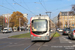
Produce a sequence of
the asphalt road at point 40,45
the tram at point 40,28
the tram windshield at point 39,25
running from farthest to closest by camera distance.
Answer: the tram windshield at point 39,25
the tram at point 40,28
the asphalt road at point 40,45

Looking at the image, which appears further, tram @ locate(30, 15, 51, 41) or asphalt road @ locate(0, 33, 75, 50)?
tram @ locate(30, 15, 51, 41)

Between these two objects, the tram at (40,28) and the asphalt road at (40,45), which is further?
the tram at (40,28)

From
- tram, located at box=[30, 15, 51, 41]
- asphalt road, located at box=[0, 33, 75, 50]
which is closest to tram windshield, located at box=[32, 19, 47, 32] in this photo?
tram, located at box=[30, 15, 51, 41]

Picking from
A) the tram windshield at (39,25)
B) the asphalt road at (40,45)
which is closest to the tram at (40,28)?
the tram windshield at (39,25)

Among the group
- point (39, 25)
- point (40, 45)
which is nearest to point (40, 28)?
point (39, 25)

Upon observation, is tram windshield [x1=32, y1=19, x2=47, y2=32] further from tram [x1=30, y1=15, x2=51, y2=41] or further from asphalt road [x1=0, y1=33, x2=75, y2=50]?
asphalt road [x1=0, y1=33, x2=75, y2=50]

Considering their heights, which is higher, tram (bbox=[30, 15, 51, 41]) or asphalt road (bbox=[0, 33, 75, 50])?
tram (bbox=[30, 15, 51, 41])

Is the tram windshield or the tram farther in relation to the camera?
the tram windshield

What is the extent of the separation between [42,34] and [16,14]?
69566 mm

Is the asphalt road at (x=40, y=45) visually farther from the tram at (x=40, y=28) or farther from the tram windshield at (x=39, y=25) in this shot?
the tram windshield at (x=39, y=25)

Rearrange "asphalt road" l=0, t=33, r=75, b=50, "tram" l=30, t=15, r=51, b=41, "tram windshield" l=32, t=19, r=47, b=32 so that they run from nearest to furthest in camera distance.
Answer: "asphalt road" l=0, t=33, r=75, b=50 → "tram" l=30, t=15, r=51, b=41 → "tram windshield" l=32, t=19, r=47, b=32

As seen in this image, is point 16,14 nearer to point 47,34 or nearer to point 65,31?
point 65,31

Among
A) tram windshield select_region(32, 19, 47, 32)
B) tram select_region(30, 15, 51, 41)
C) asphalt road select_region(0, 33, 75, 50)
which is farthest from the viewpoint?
tram windshield select_region(32, 19, 47, 32)

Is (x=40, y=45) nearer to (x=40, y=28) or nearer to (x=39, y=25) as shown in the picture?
(x=40, y=28)
